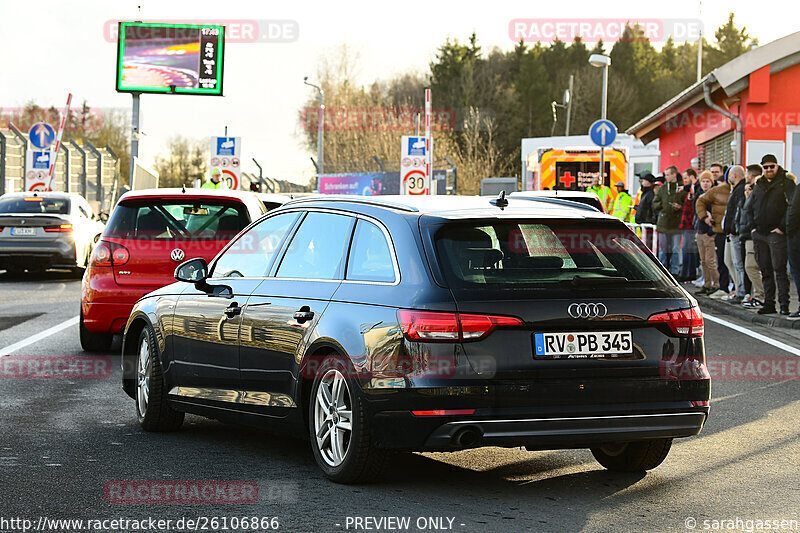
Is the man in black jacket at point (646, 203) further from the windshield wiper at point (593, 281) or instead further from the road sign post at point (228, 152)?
the windshield wiper at point (593, 281)

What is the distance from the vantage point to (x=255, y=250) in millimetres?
7707

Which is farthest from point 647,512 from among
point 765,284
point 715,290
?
point 715,290

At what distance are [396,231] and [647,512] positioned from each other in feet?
5.94

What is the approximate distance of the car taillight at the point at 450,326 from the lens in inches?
230

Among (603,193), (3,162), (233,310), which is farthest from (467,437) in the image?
(3,162)

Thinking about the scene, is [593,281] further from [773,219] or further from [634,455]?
[773,219]

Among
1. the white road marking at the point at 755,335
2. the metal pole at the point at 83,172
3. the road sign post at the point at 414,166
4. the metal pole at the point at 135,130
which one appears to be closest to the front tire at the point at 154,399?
the white road marking at the point at 755,335

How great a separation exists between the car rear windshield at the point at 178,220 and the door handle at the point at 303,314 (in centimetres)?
508

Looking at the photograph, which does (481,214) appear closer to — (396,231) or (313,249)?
(396,231)

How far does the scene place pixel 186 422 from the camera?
8680mm

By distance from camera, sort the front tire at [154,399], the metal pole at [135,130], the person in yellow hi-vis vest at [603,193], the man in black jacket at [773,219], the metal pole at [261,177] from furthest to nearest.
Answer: the metal pole at [261,177] < the metal pole at [135,130] < the person in yellow hi-vis vest at [603,193] < the man in black jacket at [773,219] < the front tire at [154,399]

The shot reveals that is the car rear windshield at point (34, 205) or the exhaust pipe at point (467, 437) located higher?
the car rear windshield at point (34, 205)

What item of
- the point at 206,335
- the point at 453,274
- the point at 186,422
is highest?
the point at 453,274

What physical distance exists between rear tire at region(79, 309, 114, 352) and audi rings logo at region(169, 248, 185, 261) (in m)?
1.20
